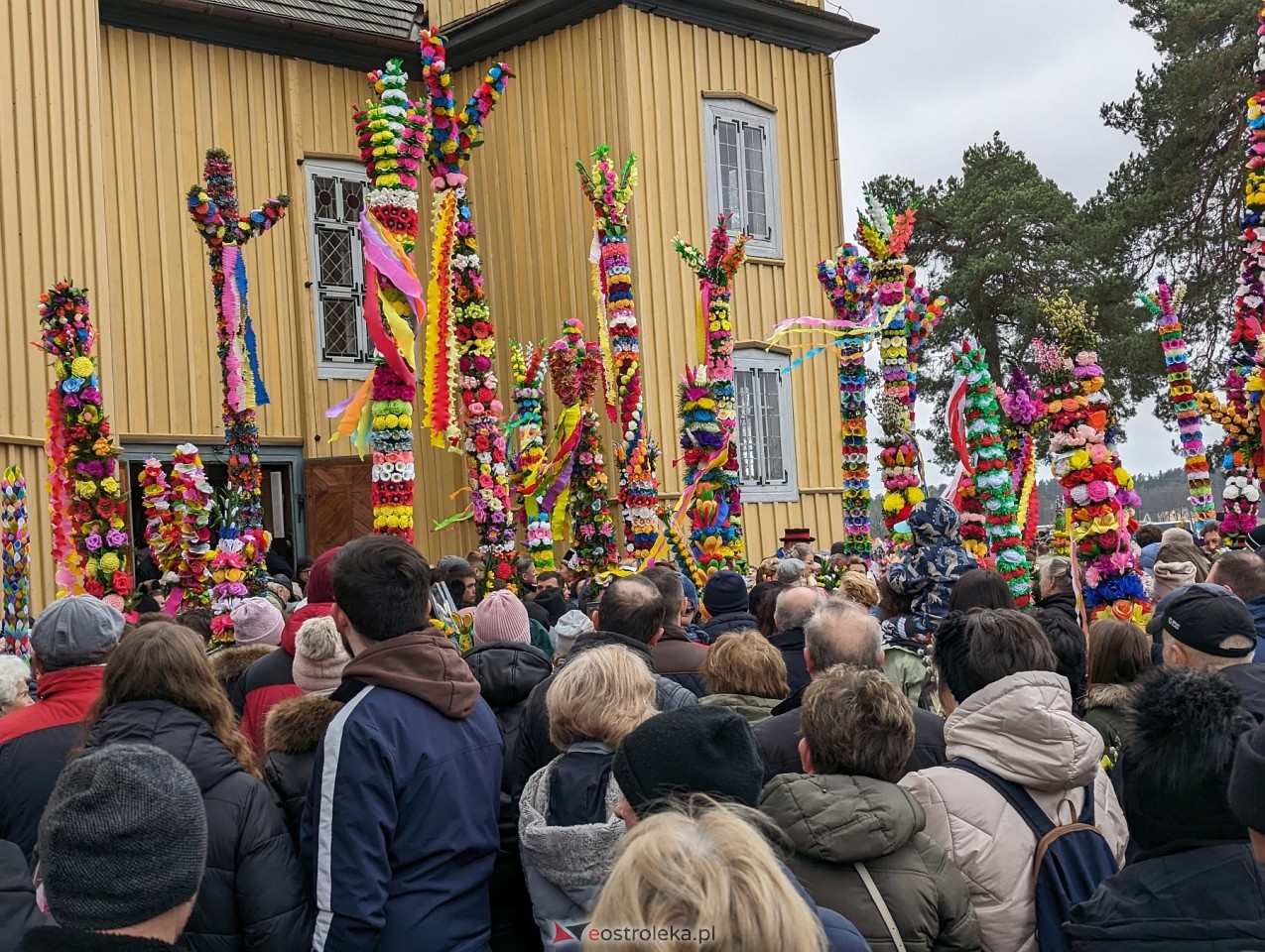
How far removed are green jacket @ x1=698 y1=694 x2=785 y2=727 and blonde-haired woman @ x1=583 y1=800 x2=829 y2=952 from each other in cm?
→ 273

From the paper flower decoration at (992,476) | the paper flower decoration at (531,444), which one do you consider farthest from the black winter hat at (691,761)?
the paper flower decoration at (531,444)

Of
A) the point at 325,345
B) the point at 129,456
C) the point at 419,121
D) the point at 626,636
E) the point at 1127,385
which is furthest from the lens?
the point at 1127,385

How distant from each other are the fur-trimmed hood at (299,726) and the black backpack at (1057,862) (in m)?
1.76

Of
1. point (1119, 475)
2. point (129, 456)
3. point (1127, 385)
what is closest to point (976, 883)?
point (1119, 475)

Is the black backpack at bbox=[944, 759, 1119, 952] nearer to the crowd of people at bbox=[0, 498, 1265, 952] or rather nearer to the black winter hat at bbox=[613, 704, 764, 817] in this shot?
the crowd of people at bbox=[0, 498, 1265, 952]

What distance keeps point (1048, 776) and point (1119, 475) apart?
4.86 meters

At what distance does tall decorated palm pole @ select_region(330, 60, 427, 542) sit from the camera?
8922 millimetres

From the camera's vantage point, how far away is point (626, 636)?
16.7 ft

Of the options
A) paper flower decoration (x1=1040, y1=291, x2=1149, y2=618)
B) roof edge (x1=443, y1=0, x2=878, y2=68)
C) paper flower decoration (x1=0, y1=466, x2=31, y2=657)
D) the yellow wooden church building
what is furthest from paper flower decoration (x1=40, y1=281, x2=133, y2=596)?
roof edge (x1=443, y1=0, x2=878, y2=68)

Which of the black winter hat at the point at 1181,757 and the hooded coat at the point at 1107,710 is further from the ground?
the black winter hat at the point at 1181,757

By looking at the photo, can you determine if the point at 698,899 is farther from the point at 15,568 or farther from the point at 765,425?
the point at 765,425

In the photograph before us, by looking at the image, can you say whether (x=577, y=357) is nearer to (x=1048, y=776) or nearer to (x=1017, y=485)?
(x=1017, y=485)

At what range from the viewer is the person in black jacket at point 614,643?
409 centimetres

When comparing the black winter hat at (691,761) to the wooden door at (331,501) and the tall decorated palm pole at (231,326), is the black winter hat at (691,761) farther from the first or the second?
the wooden door at (331,501)
